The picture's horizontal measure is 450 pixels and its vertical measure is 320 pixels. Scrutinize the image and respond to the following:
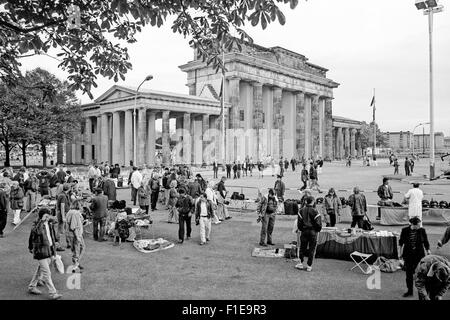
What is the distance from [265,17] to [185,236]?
913 centimetres

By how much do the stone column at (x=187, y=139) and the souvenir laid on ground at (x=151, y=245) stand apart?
3589cm

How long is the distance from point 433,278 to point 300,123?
6282cm

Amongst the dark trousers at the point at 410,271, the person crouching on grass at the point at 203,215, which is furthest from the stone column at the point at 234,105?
the dark trousers at the point at 410,271

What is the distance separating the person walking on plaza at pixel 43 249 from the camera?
7.38 meters

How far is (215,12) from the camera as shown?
24.2 ft

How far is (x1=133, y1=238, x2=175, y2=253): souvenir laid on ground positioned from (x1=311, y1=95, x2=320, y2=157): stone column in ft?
205

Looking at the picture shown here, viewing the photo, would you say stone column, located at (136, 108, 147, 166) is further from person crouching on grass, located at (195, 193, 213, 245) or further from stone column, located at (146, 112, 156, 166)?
person crouching on grass, located at (195, 193, 213, 245)

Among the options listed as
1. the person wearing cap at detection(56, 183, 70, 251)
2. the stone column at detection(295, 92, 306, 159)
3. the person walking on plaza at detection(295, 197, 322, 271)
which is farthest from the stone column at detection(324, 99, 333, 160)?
the person walking on plaza at detection(295, 197, 322, 271)

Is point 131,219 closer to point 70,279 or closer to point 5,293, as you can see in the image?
point 70,279


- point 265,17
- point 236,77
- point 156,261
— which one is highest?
point 236,77

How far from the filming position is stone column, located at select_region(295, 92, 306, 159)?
66938 mm

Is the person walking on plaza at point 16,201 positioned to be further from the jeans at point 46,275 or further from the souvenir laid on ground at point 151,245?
the jeans at point 46,275

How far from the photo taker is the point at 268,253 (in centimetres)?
1080
